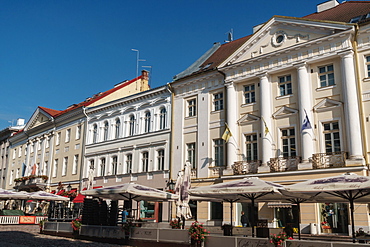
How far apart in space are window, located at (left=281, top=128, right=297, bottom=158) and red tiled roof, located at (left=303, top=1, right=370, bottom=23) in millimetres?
7042

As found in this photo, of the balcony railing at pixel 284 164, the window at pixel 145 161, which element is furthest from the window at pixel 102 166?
the balcony railing at pixel 284 164

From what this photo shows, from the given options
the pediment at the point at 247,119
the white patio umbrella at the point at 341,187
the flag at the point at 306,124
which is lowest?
the white patio umbrella at the point at 341,187

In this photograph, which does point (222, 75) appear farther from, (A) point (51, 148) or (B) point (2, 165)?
(B) point (2, 165)

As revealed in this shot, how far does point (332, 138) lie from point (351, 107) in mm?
1861

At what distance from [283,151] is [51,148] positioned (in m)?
27.3

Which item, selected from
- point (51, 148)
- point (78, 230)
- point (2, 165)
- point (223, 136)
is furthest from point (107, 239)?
point (2, 165)

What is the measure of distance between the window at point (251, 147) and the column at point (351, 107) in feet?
18.1

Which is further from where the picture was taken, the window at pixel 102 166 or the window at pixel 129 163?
the window at pixel 102 166

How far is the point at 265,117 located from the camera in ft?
74.5

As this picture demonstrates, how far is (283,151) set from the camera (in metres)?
21.9

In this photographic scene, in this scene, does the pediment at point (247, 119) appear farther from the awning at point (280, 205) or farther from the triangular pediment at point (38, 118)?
the triangular pediment at point (38, 118)

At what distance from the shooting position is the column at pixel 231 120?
23.7 meters

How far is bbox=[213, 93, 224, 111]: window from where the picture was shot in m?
25.8

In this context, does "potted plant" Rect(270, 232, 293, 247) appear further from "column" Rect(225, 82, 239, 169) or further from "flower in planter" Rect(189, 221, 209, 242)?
→ "column" Rect(225, 82, 239, 169)
